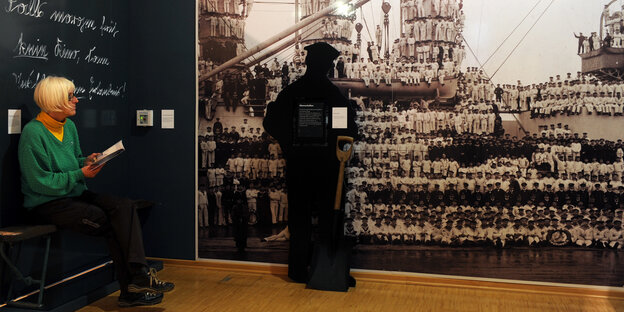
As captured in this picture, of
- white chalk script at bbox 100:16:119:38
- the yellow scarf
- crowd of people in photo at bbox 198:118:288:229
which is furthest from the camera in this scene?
crowd of people in photo at bbox 198:118:288:229

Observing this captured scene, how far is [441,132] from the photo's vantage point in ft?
11.9

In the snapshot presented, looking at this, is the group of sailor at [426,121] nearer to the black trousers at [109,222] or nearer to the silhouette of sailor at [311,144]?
the silhouette of sailor at [311,144]

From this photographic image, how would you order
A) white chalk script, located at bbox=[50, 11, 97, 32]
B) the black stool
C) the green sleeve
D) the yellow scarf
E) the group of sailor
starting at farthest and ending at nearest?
the group of sailor → white chalk script, located at bbox=[50, 11, 97, 32] → the yellow scarf → the green sleeve → the black stool

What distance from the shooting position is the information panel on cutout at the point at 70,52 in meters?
2.94

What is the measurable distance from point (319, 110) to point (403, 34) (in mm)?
823

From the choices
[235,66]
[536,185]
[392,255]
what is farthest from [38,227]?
[536,185]

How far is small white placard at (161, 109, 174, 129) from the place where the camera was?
4.02 meters

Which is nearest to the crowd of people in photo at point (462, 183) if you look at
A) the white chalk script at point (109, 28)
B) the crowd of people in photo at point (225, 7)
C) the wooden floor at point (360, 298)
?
the wooden floor at point (360, 298)

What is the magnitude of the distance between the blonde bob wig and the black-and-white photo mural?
1.21 metres

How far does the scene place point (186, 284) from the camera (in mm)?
3580

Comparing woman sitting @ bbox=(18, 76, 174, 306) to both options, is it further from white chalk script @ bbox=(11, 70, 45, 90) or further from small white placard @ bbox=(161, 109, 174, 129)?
small white placard @ bbox=(161, 109, 174, 129)

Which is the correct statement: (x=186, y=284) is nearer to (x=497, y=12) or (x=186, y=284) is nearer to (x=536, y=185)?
(x=536, y=185)

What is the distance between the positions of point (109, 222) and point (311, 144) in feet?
4.65

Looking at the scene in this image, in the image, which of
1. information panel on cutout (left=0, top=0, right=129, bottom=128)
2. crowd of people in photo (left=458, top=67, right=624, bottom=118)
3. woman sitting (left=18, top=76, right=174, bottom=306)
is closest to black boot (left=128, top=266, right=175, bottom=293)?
woman sitting (left=18, top=76, right=174, bottom=306)
